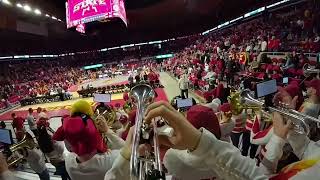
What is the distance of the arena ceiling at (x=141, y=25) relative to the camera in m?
26.8

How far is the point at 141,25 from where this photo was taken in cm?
4234

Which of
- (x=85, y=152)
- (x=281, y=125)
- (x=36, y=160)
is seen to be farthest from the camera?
(x=36, y=160)

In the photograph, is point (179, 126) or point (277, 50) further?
point (277, 50)

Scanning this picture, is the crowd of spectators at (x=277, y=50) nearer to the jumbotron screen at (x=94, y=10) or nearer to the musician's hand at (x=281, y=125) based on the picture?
the jumbotron screen at (x=94, y=10)

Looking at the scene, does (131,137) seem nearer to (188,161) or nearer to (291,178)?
(188,161)

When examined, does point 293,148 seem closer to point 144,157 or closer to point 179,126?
point 144,157

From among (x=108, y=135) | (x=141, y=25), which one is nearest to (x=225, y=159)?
(x=108, y=135)

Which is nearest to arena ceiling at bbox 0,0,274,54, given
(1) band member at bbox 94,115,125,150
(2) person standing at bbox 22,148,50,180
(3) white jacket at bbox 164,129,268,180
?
(2) person standing at bbox 22,148,50,180

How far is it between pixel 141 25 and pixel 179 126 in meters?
42.1

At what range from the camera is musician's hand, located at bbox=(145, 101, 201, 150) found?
118 cm

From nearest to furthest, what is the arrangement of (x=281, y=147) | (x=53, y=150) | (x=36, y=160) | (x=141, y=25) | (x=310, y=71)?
(x=281, y=147) → (x=310, y=71) → (x=36, y=160) → (x=53, y=150) → (x=141, y=25)

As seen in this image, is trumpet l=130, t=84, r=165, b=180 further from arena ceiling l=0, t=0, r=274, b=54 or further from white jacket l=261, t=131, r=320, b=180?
arena ceiling l=0, t=0, r=274, b=54

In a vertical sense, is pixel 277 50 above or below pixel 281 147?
above

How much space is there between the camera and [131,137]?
1533 millimetres
